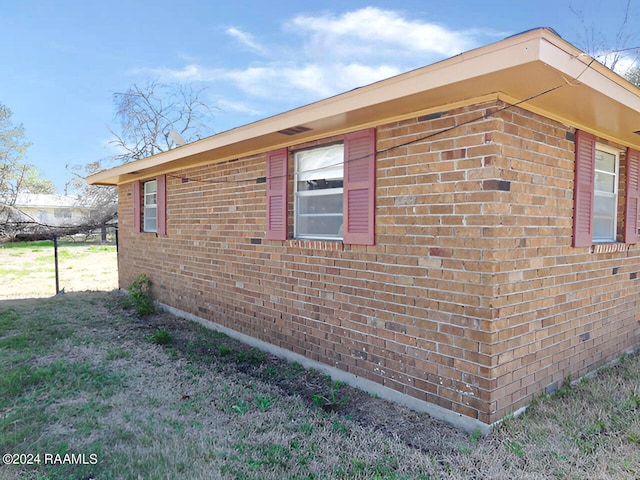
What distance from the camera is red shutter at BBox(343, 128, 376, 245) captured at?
3.97 m

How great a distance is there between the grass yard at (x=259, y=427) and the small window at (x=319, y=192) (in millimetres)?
1674

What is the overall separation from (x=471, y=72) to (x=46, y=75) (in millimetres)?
25942

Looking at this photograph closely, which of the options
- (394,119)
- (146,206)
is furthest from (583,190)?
(146,206)

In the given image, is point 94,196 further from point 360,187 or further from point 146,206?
point 360,187

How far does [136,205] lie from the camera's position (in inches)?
358

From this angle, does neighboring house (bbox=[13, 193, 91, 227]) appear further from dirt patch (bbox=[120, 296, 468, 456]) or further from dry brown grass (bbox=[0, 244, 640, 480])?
dry brown grass (bbox=[0, 244, 640, 480])

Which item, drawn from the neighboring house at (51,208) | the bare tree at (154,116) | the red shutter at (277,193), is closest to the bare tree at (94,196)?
the bare tree at (154,116)

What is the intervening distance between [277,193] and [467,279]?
276 cm

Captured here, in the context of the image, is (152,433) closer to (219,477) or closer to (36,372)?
(219,477)

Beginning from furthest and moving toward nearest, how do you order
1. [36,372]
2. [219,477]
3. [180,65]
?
[180,65]
[36,372]
[219,477]

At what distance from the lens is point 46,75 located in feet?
71.5

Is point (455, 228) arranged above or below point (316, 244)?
above

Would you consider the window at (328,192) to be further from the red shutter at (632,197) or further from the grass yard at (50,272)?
the grass yard at (50,272)

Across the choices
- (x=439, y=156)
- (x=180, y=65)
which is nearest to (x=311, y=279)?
(x=439, y=156)
